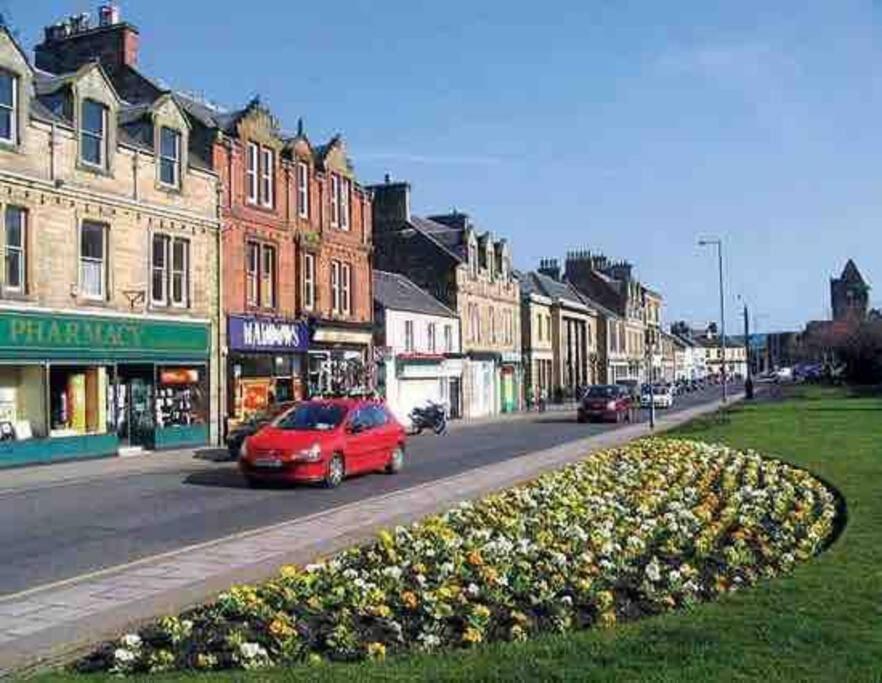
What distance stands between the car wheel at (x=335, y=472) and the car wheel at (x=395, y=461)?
90.4 inches

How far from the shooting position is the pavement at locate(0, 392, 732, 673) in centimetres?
854

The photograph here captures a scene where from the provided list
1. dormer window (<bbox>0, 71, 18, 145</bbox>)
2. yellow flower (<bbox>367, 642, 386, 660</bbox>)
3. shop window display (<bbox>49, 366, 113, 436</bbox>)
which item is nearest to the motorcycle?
shop window display (<bbox>49, 366, 113, 436</bbox>)

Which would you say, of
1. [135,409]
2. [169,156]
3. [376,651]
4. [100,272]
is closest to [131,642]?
[376,651]

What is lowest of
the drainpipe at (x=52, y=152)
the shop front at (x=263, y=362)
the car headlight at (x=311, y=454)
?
the car headlight at (x=311, y=454)

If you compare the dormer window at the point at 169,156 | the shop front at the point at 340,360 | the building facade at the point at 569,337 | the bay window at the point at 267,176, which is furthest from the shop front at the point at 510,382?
the dormer window at the point at 169,156

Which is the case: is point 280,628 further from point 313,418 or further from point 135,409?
point 135,409

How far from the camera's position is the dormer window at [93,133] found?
26875 mm

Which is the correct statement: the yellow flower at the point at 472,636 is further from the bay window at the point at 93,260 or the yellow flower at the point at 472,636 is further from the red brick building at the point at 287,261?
the red brick building at the point at 287,261

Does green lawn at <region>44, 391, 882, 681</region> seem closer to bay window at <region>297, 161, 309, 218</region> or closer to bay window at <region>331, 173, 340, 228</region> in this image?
bay window at <region>297, 161, 309, 218</region>

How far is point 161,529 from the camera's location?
1387 centimetres

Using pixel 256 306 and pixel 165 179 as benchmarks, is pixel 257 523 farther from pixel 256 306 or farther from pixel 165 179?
pixel 256 306

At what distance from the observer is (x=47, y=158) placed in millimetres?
25359

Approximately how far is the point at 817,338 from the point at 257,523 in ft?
358

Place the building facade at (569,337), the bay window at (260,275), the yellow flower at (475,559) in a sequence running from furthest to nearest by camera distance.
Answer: the building facade at (569,337) → the bay window at (260,275) → the yellow flower at (475,559)
